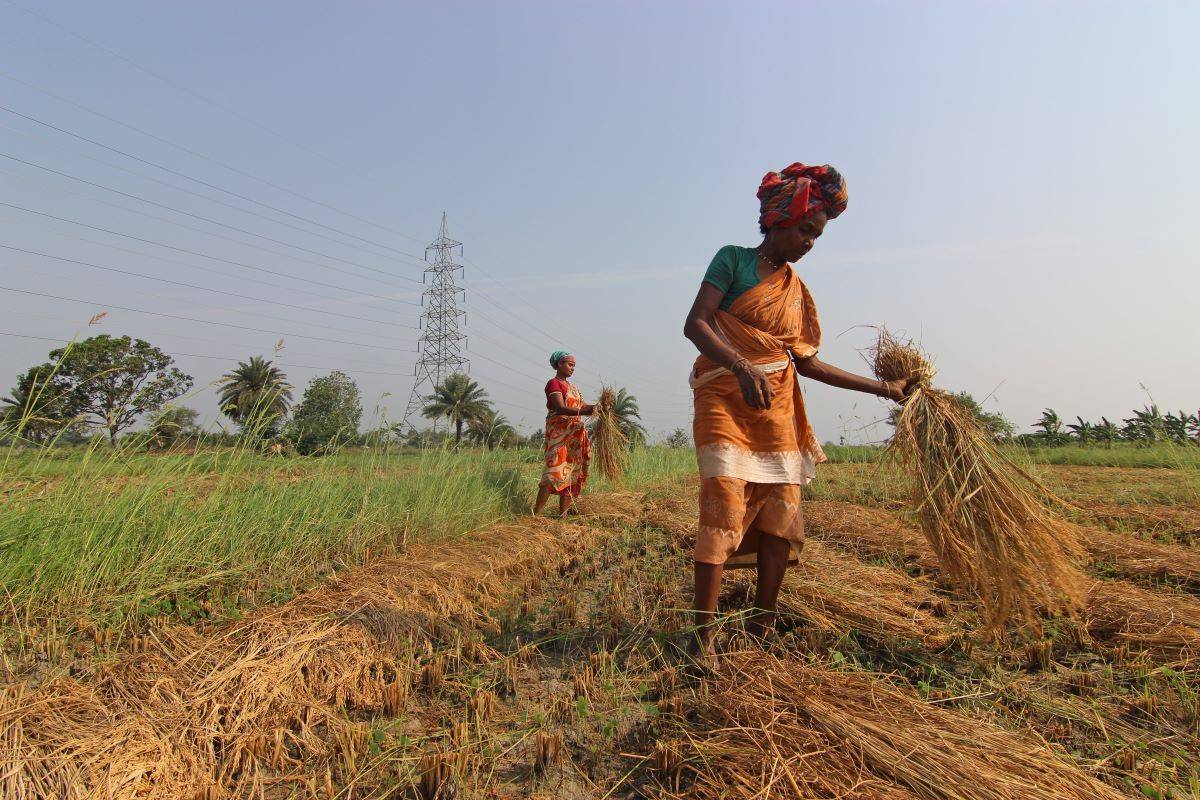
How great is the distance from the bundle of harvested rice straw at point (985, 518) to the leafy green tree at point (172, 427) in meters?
3.60

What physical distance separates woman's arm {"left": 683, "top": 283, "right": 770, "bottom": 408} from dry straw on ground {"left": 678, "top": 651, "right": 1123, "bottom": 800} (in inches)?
38.5

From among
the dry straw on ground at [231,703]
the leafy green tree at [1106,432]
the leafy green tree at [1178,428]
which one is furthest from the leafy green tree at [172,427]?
the leafy green tree at [1106,432]

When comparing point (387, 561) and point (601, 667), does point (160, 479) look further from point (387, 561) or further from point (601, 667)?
point (601, 667)

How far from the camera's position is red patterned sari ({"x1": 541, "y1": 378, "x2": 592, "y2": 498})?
6.04 meters

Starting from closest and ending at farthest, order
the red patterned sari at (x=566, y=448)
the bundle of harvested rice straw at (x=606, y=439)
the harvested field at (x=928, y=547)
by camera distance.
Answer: the harvested field at (x=928, y=547), the red patterned sari at (x=566, y=448), the bundle of harvested rice straw at (x=606, y=439)

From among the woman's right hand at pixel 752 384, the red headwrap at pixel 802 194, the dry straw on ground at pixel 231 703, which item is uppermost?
the red headwrap at pixel 802 194

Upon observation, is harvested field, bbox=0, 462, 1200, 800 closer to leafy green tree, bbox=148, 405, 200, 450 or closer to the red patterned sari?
leafy green tree, bbox=148, 405, 200, 450

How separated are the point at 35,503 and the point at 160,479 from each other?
553mm

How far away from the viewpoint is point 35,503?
2453 millimetres

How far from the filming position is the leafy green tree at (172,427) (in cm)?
324

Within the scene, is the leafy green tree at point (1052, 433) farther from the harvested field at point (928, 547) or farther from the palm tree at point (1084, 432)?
the harvested field at point (928, 547)

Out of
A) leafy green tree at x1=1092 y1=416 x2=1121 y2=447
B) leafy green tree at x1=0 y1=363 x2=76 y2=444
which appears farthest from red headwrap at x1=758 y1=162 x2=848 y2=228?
leafy green tree at x1=1092 y1=416 x2=1121 y2=447

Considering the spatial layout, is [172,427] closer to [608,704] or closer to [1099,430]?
[608,704]

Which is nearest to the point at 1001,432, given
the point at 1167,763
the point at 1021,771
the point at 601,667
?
the point at 1167,763
